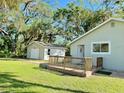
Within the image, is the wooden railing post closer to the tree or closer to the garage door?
the garage door

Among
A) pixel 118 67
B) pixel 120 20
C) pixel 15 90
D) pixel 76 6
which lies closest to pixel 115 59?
pixel 118 67

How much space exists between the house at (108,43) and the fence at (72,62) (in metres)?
2.59

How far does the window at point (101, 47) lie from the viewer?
21878 millimetres

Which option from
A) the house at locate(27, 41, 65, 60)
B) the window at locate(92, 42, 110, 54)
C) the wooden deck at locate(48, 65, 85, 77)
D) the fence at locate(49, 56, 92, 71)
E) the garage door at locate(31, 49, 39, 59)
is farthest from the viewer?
the garage door at locate(31, 49, 39, 59)

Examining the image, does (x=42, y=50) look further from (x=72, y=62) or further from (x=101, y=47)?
(x=72, y=62)

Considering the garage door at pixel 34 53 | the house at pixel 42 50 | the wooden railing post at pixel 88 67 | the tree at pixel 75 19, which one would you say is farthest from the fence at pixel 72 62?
the tree at pixel 75 19

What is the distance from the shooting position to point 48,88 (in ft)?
38.8

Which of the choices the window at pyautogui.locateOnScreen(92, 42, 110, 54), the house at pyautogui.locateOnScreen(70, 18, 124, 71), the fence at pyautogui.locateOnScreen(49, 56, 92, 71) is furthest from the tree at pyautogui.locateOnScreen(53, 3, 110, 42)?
the fence at pyautogui.locateOnScreen(49, 56, 92, 71)

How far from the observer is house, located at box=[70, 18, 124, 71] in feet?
67.6

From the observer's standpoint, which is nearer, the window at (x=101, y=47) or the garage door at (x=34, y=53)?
the window at (x=101, y=47)

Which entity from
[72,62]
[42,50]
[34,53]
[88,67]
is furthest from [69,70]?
[34,53]

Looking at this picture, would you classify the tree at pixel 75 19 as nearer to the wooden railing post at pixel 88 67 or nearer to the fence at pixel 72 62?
the fence at pixel 72 62

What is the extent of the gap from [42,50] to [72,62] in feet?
69.7

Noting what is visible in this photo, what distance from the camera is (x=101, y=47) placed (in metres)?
22.5
